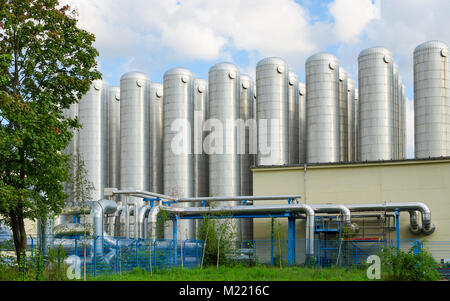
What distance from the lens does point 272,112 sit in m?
45.9

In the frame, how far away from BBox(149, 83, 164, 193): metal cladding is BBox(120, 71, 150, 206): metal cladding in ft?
1.40

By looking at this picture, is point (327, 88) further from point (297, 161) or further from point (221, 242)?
point (221, 242)

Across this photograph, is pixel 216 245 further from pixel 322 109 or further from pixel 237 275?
pixel 322 109

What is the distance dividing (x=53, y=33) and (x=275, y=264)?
17553mm

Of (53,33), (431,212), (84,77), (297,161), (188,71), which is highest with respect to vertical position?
(188,71)

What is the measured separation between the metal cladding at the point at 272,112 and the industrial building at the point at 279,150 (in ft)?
0.28

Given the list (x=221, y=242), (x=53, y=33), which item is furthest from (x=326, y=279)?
(x=53, y=33)

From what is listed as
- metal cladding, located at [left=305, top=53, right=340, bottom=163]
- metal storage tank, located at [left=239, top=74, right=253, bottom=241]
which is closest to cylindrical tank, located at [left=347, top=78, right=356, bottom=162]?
metal cladding, located at [left=305, top=53, right=340, bottom=163]

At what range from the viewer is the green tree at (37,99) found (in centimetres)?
2175

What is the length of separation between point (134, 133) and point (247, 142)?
10.1 meters

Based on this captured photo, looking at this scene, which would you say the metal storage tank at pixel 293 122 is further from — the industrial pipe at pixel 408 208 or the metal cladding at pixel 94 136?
the metal cladding at pixel 94 136

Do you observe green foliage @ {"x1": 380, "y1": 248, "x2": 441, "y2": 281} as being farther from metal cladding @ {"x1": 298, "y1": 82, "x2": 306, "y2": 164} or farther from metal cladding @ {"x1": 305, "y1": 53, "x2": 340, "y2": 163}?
metal cladding @ {"x1": 298, "y1": 82, "x2": 306, "y2": 164}

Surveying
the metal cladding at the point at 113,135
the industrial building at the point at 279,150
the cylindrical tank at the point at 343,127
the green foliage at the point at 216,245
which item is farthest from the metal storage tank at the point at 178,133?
the green foliage at the point at 216,245
